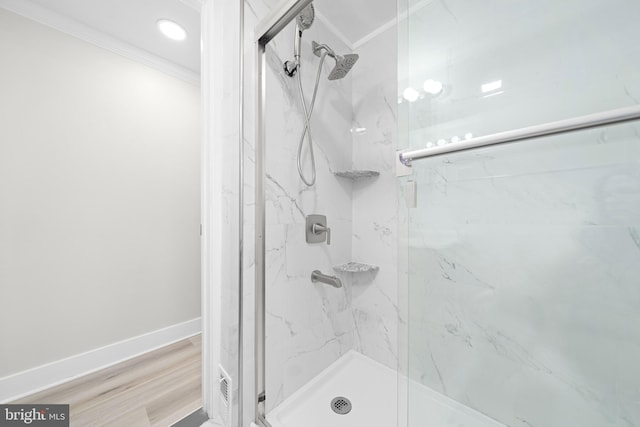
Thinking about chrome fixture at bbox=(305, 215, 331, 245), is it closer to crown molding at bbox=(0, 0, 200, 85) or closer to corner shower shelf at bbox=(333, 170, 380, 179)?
corner shower shelf at bbox=(333, 170, 380, 179)

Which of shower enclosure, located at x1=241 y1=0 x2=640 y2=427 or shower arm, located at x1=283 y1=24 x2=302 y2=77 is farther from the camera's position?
shower arm, located at x1=283 y1=24 x2=302 y2=77

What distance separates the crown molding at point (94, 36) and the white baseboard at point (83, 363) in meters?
1.83

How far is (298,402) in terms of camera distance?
1.10 m

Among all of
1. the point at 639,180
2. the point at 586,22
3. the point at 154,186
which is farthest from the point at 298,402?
the point at 586,22

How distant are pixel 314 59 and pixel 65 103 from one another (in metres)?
1.42

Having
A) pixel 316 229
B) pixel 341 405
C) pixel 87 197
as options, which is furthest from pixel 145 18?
pixel 341 405

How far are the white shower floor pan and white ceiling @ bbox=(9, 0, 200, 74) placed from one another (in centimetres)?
193

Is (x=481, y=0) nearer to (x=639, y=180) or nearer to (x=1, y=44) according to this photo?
(x=639, y=180)

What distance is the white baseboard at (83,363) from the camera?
1.12 m

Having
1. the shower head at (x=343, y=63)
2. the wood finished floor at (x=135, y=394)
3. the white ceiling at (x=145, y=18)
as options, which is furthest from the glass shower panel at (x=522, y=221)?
the wood finished floor at (x=135, y=394)

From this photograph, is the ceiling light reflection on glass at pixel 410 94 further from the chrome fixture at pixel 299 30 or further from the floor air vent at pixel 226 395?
the floor air vent at pixel 226 395

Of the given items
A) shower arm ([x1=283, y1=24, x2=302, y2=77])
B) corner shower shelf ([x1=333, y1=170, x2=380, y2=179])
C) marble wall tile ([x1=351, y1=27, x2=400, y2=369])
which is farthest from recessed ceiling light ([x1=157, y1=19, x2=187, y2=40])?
corner shower shelf ([x1=333, y1=170, x2=380, y2=179])

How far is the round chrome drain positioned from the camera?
1.06 meters

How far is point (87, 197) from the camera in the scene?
1.35m
